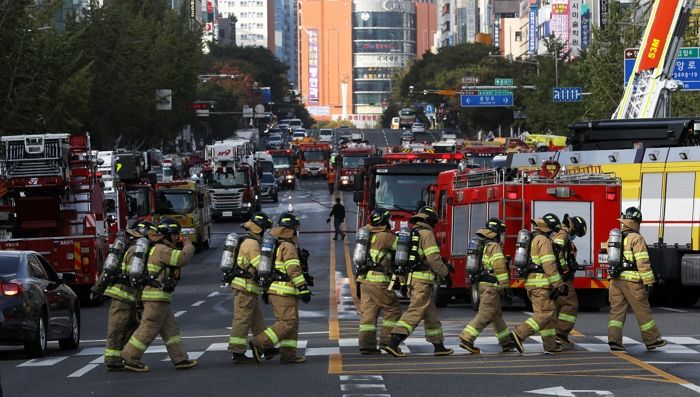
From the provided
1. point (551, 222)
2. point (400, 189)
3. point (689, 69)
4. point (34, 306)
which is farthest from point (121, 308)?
point (689, 69)

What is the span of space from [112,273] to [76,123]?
128 ft

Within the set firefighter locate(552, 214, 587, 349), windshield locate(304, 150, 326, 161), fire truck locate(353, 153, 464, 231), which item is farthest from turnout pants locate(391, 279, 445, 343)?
windshield locate(304, 150, 326, 161)

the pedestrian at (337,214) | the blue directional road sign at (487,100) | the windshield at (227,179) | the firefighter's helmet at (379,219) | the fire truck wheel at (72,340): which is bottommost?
the pedestrian at (337,214)

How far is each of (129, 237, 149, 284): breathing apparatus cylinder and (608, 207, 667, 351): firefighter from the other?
5572 millimetres

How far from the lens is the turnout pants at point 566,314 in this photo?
65.7 feet

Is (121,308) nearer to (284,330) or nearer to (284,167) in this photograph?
(284,330)

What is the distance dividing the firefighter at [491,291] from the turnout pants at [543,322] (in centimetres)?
26

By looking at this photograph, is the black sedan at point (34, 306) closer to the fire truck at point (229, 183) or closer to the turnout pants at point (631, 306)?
the turnout pants at point (631, 306)

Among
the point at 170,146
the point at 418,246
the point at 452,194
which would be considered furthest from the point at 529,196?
the point at 170,146

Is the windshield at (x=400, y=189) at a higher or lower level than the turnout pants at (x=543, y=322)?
higher

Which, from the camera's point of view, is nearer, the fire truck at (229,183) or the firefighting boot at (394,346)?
the firefighting boot at (394,346)

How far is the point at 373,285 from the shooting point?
63.5 ft

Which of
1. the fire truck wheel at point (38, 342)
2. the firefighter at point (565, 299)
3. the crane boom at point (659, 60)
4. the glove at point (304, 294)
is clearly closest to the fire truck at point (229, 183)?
the crane boom at point (659, 60)

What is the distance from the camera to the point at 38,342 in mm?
20359
